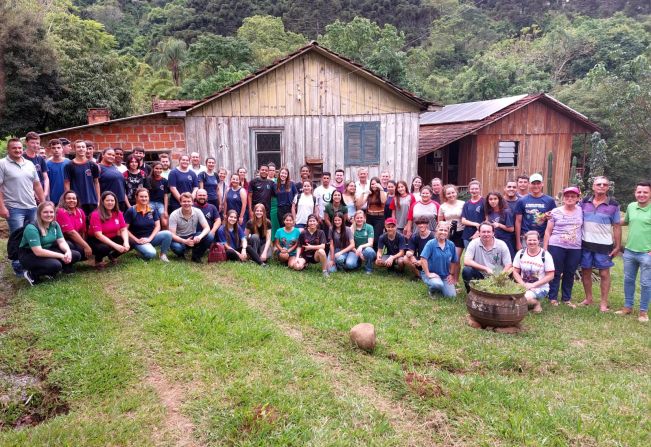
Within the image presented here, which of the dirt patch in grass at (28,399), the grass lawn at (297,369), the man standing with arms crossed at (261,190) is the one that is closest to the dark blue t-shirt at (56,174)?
the grass lawn at (297,369)

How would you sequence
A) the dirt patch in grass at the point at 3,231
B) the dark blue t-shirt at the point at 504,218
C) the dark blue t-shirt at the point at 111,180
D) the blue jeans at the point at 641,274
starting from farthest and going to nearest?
1. the dirt patch in grass at the point at 3,231
2. the dark blue t-shirt at the point at 111,180
3. the dark blue t-shirt at the point at 504,218
4. the blue jeans at the point at 641,274

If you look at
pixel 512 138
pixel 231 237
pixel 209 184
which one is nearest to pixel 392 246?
pixel 231 237

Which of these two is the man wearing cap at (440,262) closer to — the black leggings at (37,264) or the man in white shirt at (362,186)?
the man in white shirt at (362,186)

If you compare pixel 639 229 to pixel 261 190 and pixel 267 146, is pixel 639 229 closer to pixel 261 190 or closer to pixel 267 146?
pixel 261 190

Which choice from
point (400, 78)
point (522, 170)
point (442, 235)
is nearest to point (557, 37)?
point (400, 78)

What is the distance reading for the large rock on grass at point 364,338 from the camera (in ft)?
16.5

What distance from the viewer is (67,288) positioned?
250 inches

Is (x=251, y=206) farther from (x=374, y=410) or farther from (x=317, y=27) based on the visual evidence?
(x=317, y=27)

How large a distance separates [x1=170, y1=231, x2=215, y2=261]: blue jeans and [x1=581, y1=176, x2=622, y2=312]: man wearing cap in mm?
5997

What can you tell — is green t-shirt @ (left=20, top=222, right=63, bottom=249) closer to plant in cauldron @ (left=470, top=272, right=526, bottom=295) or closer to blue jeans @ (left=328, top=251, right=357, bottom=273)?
blue jeans @ (left=328, top=251, right=357, bottom=273)

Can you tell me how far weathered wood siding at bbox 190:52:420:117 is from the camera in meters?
12.5

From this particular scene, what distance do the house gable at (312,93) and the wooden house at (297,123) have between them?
0.03 meters

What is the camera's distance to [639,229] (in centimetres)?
646

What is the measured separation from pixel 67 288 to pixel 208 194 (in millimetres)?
2980
